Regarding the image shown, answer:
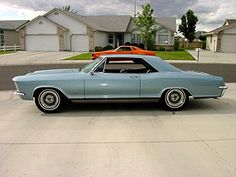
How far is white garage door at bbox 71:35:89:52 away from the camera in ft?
129

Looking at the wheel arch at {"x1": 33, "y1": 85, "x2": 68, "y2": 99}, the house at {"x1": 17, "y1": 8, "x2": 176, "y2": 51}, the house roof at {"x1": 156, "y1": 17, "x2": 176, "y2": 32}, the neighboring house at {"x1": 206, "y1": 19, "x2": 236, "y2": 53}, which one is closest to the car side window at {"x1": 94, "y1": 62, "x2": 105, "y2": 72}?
the wheel arch at {"x1": 33, "y1": 85, "x2": 68, "y2": 99}

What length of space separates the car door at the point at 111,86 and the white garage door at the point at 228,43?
36.3 meters

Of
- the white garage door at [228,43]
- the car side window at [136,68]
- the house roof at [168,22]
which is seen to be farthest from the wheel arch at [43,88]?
the white garage door at [228,43]

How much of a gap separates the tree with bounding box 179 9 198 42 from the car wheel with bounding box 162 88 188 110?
5412 centimetres

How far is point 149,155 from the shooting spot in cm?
418

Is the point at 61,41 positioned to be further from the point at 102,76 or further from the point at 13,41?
the point at 102,76

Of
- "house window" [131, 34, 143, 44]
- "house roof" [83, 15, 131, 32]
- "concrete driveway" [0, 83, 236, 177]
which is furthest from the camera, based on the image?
"house roof" [83, 15, 131, 32]

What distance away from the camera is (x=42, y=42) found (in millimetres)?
39719

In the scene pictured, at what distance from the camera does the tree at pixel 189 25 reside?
5766 centimetres

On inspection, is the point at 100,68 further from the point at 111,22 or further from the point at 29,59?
the point at 111,22

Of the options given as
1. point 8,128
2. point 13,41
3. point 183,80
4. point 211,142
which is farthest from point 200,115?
point 13,41

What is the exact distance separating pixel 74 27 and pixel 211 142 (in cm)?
3664

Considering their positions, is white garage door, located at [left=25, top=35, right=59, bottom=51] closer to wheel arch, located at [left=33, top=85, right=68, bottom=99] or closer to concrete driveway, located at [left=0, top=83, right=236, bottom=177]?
concrete driveway, located at [left=0, top=83, right=236, bottom=177]

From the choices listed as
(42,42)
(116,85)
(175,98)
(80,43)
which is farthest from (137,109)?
(42,42)
